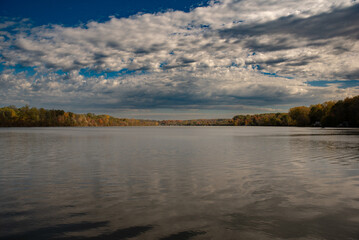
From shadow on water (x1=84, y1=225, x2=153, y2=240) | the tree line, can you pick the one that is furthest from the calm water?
the tree line

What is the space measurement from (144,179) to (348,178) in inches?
470

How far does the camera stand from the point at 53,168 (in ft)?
62.4

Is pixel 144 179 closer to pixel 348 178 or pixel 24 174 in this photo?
pixel 24 174

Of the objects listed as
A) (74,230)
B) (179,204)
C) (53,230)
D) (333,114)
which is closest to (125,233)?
(74,230)

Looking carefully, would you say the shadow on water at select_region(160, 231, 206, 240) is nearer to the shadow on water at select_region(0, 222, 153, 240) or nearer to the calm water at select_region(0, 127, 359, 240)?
the calm water at select_region(0, 127, 359, 240)

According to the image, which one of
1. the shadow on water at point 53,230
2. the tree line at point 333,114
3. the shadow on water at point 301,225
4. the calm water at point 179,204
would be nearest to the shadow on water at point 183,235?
the calm water at point 179,204

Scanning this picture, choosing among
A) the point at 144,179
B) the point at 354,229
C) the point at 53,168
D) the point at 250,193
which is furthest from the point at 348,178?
the point at 53,168

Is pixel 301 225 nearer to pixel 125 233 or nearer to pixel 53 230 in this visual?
pixel 125 233

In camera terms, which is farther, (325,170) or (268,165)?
(268,165)

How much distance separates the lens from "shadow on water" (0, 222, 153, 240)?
7.14 m

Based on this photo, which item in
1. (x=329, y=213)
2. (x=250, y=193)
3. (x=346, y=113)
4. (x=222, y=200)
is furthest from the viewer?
(x=346, y=113)

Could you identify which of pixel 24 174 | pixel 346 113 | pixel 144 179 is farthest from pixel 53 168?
pixel 346 113

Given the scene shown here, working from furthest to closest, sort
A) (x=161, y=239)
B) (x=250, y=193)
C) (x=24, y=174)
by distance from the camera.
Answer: (x=24, y=174)
(x=250, y=193)
(x=161, y=239)

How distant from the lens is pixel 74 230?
24.9 ft
